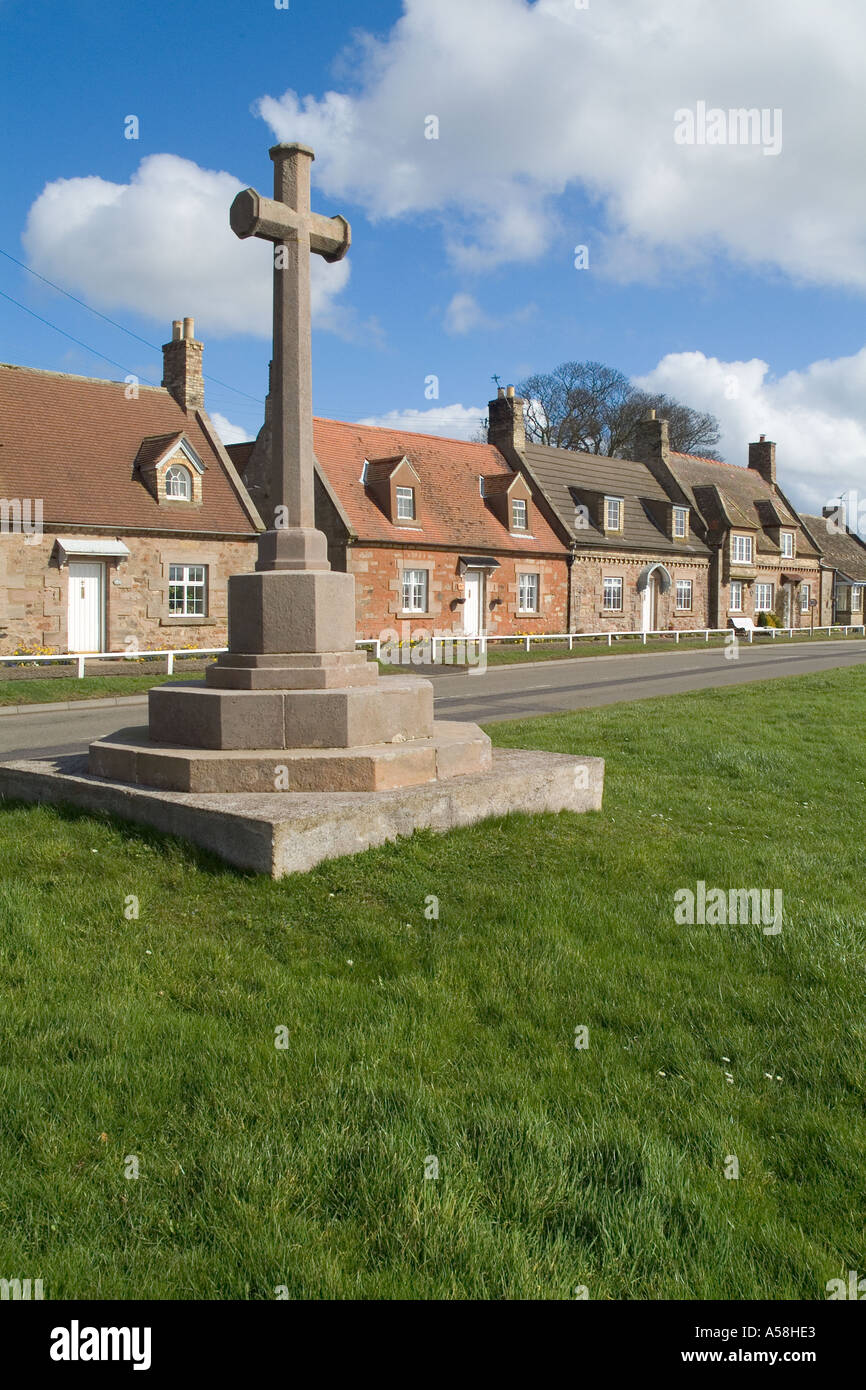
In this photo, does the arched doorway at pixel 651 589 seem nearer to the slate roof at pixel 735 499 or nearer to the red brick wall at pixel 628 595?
the red brick wall at pixel 628 595

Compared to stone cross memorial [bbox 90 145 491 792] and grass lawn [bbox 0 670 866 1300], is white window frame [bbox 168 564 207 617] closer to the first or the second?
stone cross memorial [bbox 90 145 491 792]

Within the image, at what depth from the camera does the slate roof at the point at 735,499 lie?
44.8 metres

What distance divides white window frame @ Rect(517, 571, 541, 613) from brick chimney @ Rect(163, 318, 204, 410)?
1241 cm

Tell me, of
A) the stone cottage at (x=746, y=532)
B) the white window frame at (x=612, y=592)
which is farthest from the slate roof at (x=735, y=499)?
the white window frame at (x=612, y=592)

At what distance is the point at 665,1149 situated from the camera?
3111 mm

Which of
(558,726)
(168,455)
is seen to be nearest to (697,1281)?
(558,726)

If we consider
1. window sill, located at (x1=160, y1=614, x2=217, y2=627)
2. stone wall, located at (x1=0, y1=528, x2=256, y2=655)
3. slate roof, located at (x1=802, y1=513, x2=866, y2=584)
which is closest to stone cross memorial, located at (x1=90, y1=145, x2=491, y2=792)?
stone wall, located at (x1=0, y1=528, x2=256, y2=655)

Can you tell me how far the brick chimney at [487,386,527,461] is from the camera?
37.3m

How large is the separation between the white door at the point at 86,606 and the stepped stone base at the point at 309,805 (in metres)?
17.7

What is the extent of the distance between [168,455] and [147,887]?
75.2 feet

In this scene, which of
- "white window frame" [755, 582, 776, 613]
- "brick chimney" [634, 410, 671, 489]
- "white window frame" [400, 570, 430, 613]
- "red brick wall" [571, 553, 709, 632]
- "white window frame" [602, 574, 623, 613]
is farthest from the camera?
"white window frame" [755, 582, 776, 613]

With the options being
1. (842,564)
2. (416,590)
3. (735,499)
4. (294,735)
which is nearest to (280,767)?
(294,735)

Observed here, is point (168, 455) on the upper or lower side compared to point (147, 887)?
upper
